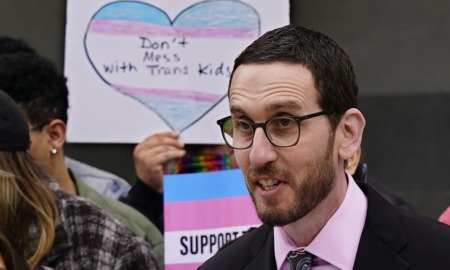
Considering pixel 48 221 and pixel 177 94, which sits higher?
pixel 177 94

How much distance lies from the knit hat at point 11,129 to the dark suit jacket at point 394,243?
4.68 feet

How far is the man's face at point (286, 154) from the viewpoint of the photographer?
2.46m

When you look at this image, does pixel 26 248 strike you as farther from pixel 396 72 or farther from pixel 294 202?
pixel 396 72

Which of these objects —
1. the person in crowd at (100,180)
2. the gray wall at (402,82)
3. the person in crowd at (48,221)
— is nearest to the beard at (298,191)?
the person in crowd at (48,221)

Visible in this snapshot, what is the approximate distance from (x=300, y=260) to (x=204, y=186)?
175 centimetres

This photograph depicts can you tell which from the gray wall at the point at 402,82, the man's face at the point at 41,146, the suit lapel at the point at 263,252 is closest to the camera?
the suit lapel at the point at 263,252

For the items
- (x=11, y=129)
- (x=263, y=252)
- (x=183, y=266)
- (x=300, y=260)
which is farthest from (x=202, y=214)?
(x=300, y=260)

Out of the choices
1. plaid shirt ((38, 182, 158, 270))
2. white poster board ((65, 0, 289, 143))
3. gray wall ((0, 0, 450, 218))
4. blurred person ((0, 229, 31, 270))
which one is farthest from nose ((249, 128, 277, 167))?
gray wall ((0, 0, 450, 218))

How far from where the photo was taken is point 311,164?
2.47 meters

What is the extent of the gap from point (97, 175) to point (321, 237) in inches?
113

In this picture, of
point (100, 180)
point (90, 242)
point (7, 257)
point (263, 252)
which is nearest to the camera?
point (263, 252)

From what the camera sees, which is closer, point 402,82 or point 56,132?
point 56,132

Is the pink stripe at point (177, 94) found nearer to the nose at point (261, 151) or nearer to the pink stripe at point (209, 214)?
the pink stripe at point (209, 214)

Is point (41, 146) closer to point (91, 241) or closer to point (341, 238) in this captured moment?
point (91, 241)
